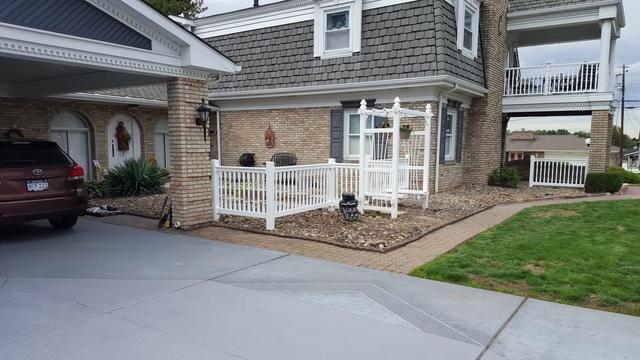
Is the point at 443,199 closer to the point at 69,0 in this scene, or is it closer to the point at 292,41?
the point at 292,41

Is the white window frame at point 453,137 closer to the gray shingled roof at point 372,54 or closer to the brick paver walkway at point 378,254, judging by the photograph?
the gray shingled roof at point 372,54

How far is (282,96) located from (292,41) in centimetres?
175

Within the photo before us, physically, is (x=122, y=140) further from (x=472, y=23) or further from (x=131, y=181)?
(x=472, y=23)

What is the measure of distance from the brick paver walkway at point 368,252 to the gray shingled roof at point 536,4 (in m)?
9.20

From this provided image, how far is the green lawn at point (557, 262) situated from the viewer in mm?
4699

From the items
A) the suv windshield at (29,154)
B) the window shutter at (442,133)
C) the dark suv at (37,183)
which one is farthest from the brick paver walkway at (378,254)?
the window shutter at (442,133)

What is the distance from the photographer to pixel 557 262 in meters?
5.79

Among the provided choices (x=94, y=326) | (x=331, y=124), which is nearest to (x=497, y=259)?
(x=94, y=326)

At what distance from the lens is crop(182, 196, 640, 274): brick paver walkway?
5.91 m

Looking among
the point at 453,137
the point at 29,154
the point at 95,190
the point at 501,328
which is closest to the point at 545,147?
the point at 453,137

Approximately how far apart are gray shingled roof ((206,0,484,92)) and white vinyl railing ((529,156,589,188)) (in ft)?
14.2

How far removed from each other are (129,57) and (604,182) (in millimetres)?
13710

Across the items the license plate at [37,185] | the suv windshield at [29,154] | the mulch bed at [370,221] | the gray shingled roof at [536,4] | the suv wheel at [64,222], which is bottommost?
the mulch bed at [370,221]

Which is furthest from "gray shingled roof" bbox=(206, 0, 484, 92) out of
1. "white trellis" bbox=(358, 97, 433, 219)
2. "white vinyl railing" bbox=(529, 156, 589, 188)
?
"white vinyl railing" bbox=(529, 156, 589, 188)
